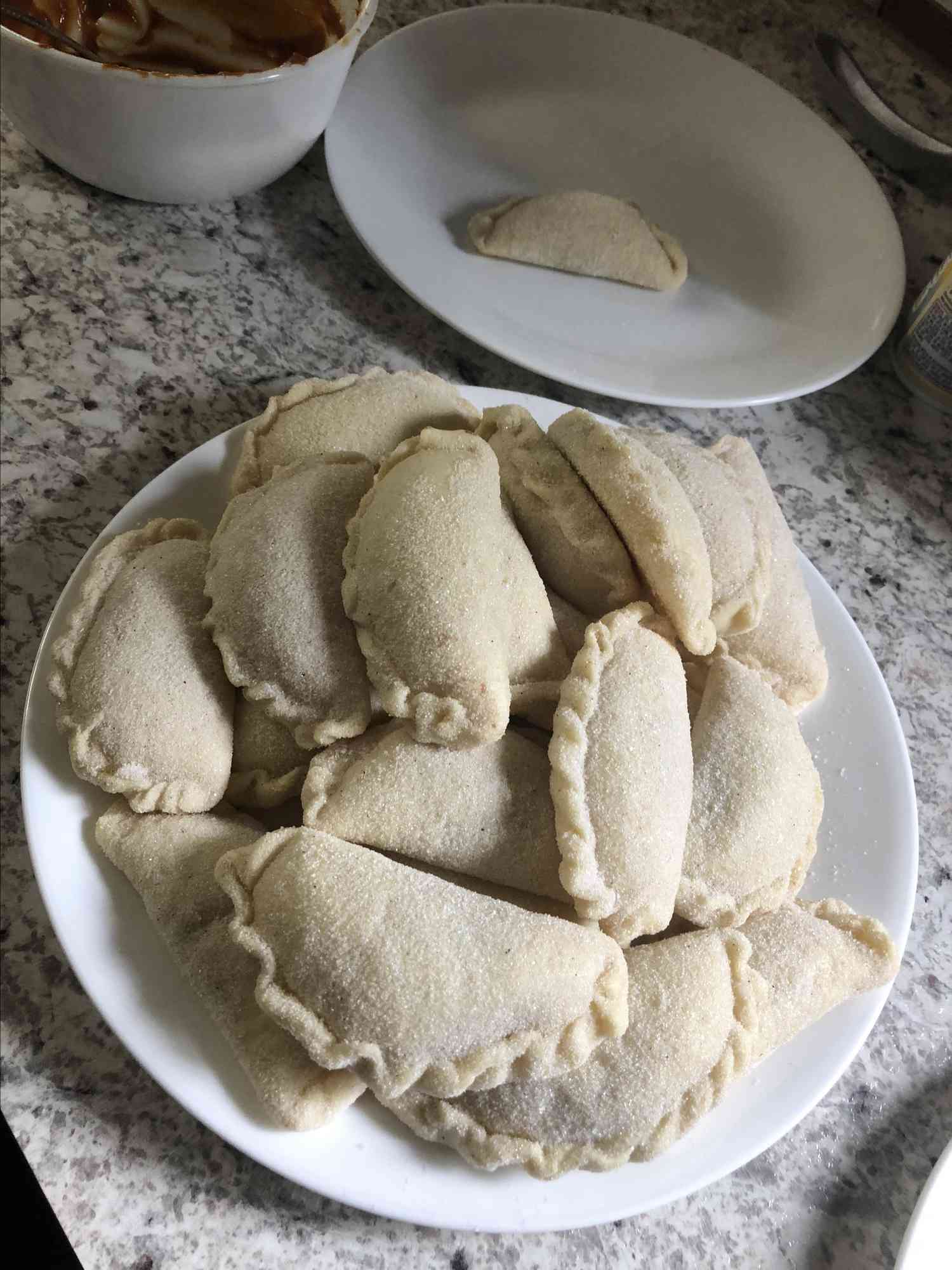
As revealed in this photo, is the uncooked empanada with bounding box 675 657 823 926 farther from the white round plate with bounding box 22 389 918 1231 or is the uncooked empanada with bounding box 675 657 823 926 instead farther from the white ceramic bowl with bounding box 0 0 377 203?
the white ceramic bowl with bounding box 0 0 377 203

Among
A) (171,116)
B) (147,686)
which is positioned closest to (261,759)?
(147,686)

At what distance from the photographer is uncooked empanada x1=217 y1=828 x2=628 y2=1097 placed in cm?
61

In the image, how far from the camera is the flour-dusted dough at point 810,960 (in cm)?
70

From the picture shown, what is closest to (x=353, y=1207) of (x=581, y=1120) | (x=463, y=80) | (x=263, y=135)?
(x=581, y=1120)

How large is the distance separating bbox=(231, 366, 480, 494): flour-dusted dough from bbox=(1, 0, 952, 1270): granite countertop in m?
0.15

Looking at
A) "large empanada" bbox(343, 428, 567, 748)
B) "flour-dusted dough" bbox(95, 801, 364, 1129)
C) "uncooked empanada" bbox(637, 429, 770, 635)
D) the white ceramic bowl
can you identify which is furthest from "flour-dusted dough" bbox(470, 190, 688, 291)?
"flour-dusted dough" bbox(95, 801, 364, 1129)

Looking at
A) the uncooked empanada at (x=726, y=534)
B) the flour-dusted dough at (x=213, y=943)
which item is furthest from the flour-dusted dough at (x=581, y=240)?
the flour-dusted dough at (x=213, y=943)

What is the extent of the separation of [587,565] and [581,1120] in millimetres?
382

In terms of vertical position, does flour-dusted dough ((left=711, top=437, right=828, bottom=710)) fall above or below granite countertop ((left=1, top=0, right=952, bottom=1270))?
above

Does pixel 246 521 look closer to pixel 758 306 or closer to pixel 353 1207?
pixel 353 1207

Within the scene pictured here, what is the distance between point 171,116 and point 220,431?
27 cm

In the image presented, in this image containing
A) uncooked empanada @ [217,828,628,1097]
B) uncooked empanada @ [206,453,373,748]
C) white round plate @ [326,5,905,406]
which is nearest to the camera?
uncooked empanada @ [217,828,628,1097]

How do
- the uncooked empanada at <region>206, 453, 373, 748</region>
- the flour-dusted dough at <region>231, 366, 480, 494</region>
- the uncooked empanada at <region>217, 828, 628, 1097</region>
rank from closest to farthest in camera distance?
1. the uncooked empanada at <region>217, 828, 628, 1097</region>
2. the uncooked empanada at <region>206, 453, 373, 748</region>
3. the flour-dusted dough at <region>231, 366, 480, 494</region>

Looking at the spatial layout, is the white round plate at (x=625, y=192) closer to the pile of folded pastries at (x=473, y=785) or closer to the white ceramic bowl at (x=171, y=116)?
the white ceramic bowl at (x=171, y=116)
